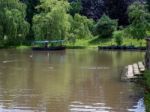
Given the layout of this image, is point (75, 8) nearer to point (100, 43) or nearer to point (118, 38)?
point (100, 43)

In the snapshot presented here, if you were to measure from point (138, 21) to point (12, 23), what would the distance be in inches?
657

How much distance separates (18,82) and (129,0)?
157 ft

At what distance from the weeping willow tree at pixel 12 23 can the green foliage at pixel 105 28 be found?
10.5 metres

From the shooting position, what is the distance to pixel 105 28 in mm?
59906

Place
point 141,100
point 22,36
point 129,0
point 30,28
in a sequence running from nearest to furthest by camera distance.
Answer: point 141,100 → point 22,36 → point 30,28 → point 129,0

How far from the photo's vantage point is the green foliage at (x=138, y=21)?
55.4 meters

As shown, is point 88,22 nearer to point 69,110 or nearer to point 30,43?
point 30,43

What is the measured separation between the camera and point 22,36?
55875mm

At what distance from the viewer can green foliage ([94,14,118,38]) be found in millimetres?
59638

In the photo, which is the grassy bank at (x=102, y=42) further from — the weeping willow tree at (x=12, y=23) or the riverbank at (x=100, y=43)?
the weeping willow tree at (x=12, y=23)

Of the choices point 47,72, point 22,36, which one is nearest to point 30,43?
point 22,36

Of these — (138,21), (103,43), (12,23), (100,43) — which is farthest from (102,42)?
(12,23)

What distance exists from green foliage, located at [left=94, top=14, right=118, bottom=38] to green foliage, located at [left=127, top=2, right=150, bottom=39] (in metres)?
2.84

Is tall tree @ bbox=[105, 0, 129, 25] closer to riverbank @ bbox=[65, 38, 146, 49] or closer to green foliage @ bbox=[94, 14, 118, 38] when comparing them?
green foliage @ bbox=[94, 14, 118, 38]
